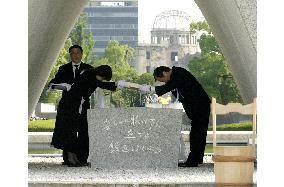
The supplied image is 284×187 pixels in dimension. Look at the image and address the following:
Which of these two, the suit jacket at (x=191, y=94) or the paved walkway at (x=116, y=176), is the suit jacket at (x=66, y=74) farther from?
the suit jacket at (x=191, y=94)

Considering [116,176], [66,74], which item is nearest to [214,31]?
[66,74]

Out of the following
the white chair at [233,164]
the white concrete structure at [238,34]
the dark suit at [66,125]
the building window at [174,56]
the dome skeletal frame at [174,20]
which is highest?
the dome skeletal frame at [174,20]

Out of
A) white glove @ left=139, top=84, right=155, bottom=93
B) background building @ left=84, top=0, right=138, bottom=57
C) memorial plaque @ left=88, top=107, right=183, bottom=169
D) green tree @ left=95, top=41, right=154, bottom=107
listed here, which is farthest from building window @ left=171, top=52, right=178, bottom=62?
white glove @ left=139, top=84, right=155, bottom=93

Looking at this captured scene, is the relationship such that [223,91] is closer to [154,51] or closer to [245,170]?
[245,170]

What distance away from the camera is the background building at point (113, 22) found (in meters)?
164

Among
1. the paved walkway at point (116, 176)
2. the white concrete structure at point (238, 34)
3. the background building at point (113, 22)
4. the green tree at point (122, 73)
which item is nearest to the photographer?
the paved walkway at point (116, 176)

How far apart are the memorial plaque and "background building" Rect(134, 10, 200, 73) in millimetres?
98215

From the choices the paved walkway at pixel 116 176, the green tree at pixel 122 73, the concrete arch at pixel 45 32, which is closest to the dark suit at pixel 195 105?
the paved walkway at pixel 116 176

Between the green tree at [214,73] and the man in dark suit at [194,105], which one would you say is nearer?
the man in dark suit at [194,105]

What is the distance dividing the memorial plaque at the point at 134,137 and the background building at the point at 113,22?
148 metres

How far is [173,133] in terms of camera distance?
517 inches

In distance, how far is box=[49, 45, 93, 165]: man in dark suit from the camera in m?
13.6

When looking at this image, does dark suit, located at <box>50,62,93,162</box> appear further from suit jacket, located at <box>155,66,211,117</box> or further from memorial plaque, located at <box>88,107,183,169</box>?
suit jacket, located at <box>155,66,211,117</box>
